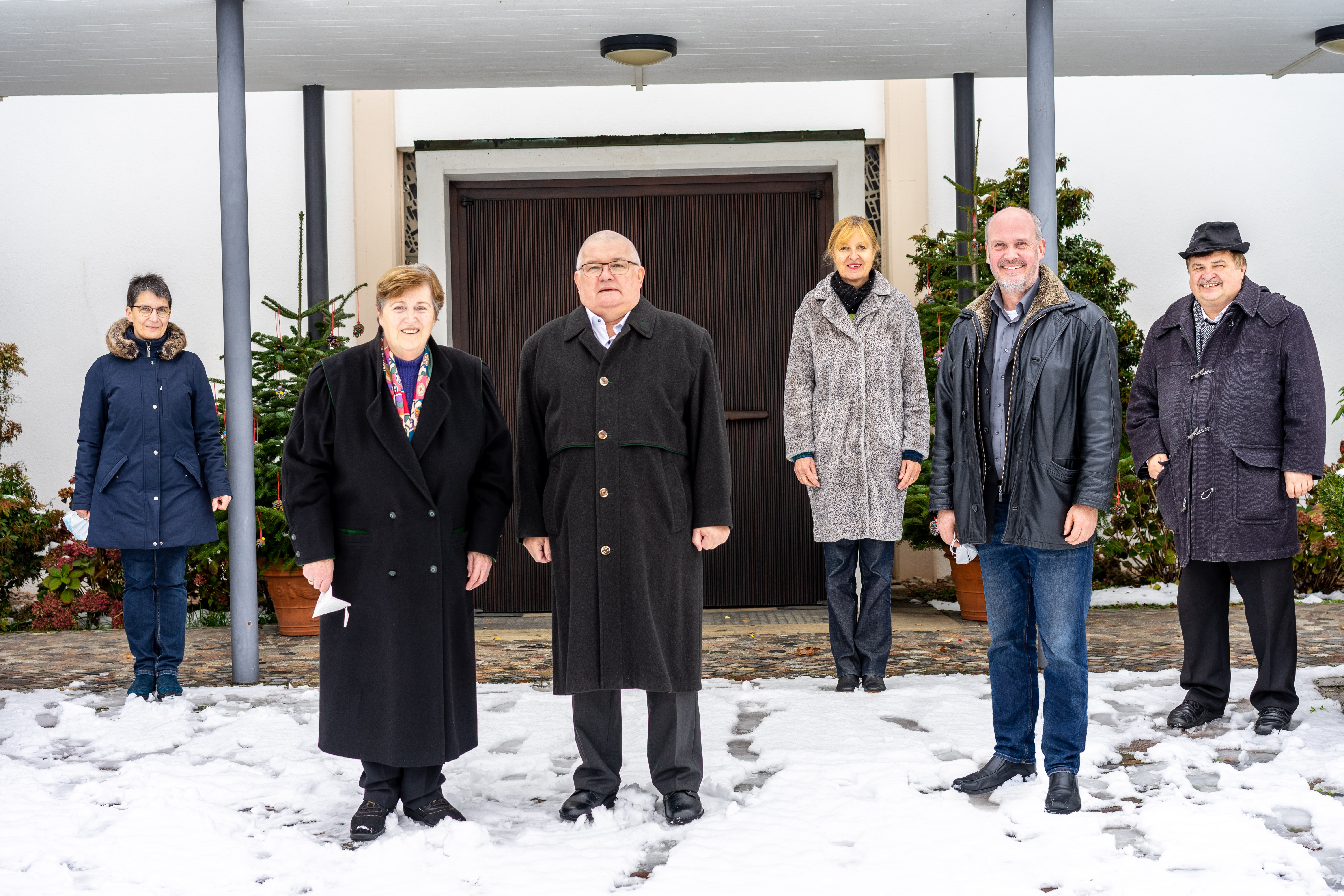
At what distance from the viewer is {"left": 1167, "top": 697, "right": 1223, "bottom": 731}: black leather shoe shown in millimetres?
4410

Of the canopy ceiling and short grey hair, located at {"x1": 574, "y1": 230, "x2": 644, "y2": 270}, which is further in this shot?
the canopy ceiling

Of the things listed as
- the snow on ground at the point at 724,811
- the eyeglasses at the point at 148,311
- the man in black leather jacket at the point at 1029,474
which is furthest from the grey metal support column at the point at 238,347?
the man in black leather jacket at the point at 1029,474

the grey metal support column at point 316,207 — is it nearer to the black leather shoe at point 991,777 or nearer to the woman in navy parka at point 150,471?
the woman in navy parka at point 150,471

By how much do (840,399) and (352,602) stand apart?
2.43 m

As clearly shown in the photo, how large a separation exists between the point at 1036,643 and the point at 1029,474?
1.85 ft

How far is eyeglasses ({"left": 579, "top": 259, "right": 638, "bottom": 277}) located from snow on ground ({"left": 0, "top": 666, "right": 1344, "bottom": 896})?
160 cm

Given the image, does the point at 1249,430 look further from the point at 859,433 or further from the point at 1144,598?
the point at 1144,598

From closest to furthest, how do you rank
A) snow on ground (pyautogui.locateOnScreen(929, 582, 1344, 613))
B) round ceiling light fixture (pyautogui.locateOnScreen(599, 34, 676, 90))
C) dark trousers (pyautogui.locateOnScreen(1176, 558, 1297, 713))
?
dark trousers (pyautogui.locateOnScreen(1176, 558, 1297, 713)), round ceiling light fixture (pyautogui.locateOnScreen(599, 34, 676, 90)), snow on ground (pyautogui.locateOnScreen(929, 582, 1344, 613))

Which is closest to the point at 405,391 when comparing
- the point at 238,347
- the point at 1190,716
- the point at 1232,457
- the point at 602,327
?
the point at 602,327

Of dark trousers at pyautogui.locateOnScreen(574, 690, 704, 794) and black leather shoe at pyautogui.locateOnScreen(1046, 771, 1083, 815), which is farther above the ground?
dark trousers at pyautogui.locateOnScreen(574, 690, 704, 794)

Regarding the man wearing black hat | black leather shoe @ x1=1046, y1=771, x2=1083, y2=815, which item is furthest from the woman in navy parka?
the man wearing black hat

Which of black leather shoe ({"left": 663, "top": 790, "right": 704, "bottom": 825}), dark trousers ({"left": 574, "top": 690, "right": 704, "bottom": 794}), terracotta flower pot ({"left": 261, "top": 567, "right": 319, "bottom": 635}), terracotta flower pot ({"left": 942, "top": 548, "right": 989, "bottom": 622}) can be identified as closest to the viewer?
black leather shoe ({"left": 663, "top": 790, "right": 704, "bottom": 825})

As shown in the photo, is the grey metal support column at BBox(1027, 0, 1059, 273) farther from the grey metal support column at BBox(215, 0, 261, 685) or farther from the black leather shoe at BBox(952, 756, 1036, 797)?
the grey metal support column at BBox(215, 0, 261, 685)

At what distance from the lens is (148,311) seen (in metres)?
5.13
